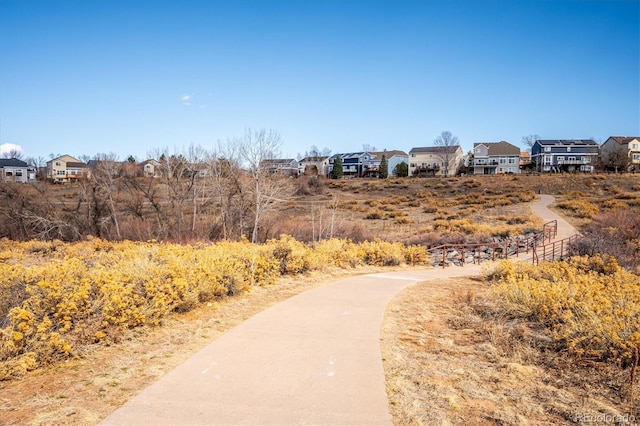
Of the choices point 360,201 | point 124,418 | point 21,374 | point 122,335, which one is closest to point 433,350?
point 124,418

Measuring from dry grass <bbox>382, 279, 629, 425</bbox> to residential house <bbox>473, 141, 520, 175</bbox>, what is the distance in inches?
3247

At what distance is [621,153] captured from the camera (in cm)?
7156

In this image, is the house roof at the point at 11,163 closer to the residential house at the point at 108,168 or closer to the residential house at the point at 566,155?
the residential house at the point at 108,168

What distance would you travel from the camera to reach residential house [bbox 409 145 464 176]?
86.9m

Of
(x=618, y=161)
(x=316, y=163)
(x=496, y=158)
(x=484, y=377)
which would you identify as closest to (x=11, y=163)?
(x=316, y=163)

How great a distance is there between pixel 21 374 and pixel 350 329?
437 centimetres

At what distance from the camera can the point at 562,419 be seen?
3.98 m

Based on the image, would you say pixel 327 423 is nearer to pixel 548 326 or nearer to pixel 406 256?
pixel 548 326

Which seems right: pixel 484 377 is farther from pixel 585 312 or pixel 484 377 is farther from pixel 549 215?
pixel 549 215

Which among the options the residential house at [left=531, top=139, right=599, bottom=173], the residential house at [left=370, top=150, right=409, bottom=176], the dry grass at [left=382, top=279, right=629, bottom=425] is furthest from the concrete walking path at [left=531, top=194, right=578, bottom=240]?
the residential house at [left=370, top=150, right=409, bottom=176]

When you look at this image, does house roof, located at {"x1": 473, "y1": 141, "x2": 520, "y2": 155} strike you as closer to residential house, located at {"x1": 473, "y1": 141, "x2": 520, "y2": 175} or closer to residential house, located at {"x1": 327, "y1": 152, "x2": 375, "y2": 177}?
residential house, located at {"x1": 473, "y1": 141, "x2": 520, "y2": 175}

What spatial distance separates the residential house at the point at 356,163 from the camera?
320 ft

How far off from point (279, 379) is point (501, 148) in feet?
292

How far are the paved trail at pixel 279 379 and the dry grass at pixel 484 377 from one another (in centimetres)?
34
